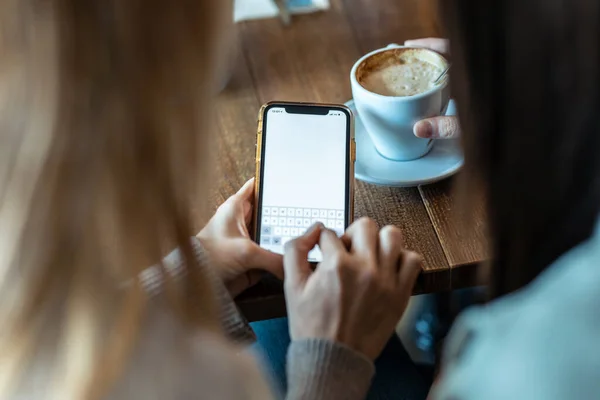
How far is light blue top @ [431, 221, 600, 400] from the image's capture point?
392mm

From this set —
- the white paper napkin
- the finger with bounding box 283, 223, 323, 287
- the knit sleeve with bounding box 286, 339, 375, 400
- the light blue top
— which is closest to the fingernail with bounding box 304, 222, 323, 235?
the finger with bounding box 283, 223, 323, 287

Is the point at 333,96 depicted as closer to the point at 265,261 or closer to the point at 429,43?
the point at 429,43

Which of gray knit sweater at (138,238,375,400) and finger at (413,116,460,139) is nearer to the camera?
gray knit sweater at (138,238,375,400)

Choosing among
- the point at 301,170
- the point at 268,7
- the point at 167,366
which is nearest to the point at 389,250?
the point at 301,170

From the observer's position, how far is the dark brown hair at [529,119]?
15.3 inches

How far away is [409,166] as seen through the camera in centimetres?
73

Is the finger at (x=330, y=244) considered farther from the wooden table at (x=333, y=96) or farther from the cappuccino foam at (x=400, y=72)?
the cappuccino foam at (x=400, y=72)

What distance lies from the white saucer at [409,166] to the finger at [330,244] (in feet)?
0.32

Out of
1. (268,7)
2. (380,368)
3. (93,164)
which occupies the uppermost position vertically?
(93,164)

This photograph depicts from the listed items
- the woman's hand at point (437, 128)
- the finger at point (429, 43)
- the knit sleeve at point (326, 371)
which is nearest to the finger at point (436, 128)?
the woman's hand at point (437, 128)

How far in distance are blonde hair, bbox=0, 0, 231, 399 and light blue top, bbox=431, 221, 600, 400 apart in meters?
0.21

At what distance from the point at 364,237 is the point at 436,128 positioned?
6.1 inches

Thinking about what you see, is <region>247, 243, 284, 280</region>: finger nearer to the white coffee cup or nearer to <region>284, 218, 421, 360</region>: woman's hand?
<region>284, 218, 421, 360</region>: woman's hand

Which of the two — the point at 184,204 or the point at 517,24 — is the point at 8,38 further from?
the point at 517,24
